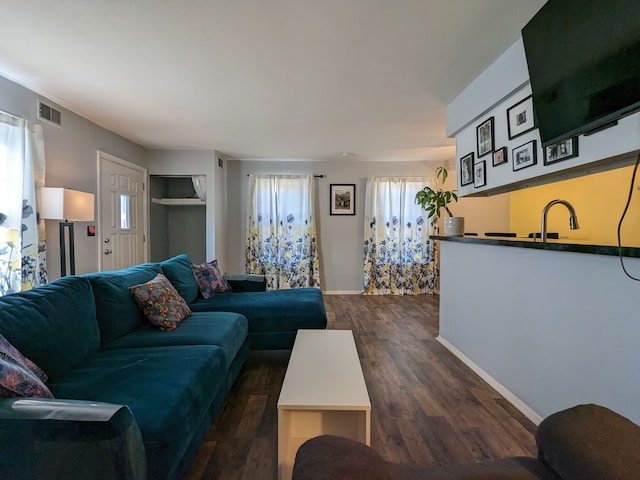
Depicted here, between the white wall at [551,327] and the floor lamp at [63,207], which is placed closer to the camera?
the white wall at [551,327]

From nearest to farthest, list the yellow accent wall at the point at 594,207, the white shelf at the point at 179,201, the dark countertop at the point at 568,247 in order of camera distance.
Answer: the dark countertop at the point at 568,247, the yellow accent wall at the point at 594,207, the white shelf at the point at 179,201

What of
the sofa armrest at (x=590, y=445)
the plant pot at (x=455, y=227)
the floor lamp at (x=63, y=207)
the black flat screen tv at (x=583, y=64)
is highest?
the black flat screen tv at (x=583, y=64)

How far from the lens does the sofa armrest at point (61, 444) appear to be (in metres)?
0.89

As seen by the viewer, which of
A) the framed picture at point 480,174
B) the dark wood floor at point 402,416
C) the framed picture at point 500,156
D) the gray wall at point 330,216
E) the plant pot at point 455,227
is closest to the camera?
the dark wood floor at point 402,416

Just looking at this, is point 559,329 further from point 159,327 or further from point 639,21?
point 159,327

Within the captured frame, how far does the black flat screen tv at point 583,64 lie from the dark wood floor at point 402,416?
5.37 feet

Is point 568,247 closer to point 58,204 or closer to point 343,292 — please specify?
point 58,204

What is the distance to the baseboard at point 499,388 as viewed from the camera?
1899mm

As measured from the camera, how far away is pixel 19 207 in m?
2.58

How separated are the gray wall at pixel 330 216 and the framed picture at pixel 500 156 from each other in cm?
315

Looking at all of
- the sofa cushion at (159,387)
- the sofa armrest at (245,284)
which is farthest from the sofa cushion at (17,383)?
the sofa armrest at (245,284)

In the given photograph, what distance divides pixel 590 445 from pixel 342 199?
4.95 metres

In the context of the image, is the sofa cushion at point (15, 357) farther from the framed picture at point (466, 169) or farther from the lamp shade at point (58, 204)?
the framed picture at point (466, 169)

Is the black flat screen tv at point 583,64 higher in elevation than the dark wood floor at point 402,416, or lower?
higher
